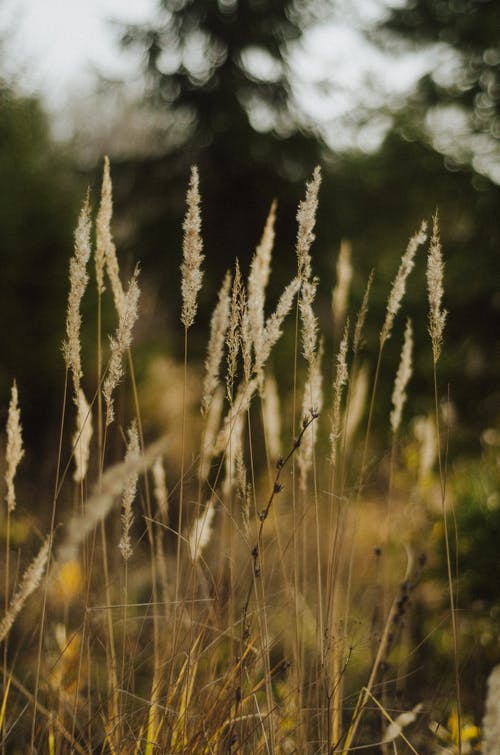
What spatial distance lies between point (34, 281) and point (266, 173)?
108 inches

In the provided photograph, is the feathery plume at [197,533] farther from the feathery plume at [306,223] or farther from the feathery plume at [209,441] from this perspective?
the feathery plume at [306,223]

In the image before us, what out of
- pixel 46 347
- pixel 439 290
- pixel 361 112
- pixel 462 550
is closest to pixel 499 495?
pixel 462 550

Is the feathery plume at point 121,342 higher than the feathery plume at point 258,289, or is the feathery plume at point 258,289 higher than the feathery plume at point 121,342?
the feathery plume at point 258,289

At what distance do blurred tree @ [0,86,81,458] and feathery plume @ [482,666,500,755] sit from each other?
4.94 meters

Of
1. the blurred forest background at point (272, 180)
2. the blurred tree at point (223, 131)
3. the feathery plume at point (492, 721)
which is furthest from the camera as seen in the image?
the blurred tree at point (223, 131)

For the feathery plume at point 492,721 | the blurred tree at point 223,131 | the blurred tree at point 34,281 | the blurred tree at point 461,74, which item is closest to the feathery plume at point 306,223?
the feathery plume at point 492,721

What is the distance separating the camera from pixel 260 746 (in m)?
1.37

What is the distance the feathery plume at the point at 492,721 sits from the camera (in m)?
1.63

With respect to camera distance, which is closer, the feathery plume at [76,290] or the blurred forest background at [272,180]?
the feathery plume at [76,290]

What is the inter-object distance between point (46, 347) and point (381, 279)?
3.15 m

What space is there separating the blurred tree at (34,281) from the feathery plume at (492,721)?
4.94 metres

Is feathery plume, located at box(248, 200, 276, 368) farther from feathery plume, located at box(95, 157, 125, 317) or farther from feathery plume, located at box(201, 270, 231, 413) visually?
feathery plume, located at box(95, 157, 125, 317)

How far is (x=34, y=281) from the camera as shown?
641cm

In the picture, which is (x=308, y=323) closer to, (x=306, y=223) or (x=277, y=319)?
(x=277, y=319)
